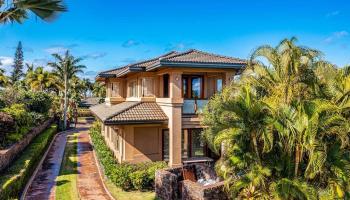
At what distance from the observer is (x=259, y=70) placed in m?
12.0

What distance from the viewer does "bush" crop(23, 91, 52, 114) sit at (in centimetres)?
4363

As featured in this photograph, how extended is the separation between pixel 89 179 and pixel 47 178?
2916 millimetres

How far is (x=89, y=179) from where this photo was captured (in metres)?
21.1

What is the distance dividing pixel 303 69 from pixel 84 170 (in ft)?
59.2

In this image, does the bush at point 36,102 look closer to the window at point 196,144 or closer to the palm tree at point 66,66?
the palm tree at point 66,66

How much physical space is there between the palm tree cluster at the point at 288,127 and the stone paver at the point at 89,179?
28.0 feet

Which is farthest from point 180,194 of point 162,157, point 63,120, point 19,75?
point 19,75

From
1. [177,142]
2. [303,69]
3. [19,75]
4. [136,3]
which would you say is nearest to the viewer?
[303,69]

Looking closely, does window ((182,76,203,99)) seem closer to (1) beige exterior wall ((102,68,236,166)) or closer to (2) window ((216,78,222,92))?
(1) beige exterior wall ((102,68,236,166))

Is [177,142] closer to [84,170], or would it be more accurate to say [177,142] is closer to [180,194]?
[180,194]

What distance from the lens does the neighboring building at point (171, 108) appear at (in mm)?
19234

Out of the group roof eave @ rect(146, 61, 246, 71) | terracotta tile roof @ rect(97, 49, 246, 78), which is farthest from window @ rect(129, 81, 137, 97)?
roof eave @ rect(146, 61, 246, 71)

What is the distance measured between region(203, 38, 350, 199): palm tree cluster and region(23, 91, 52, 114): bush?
3811 centimetres

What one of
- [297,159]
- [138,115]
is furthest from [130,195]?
[297,159]
